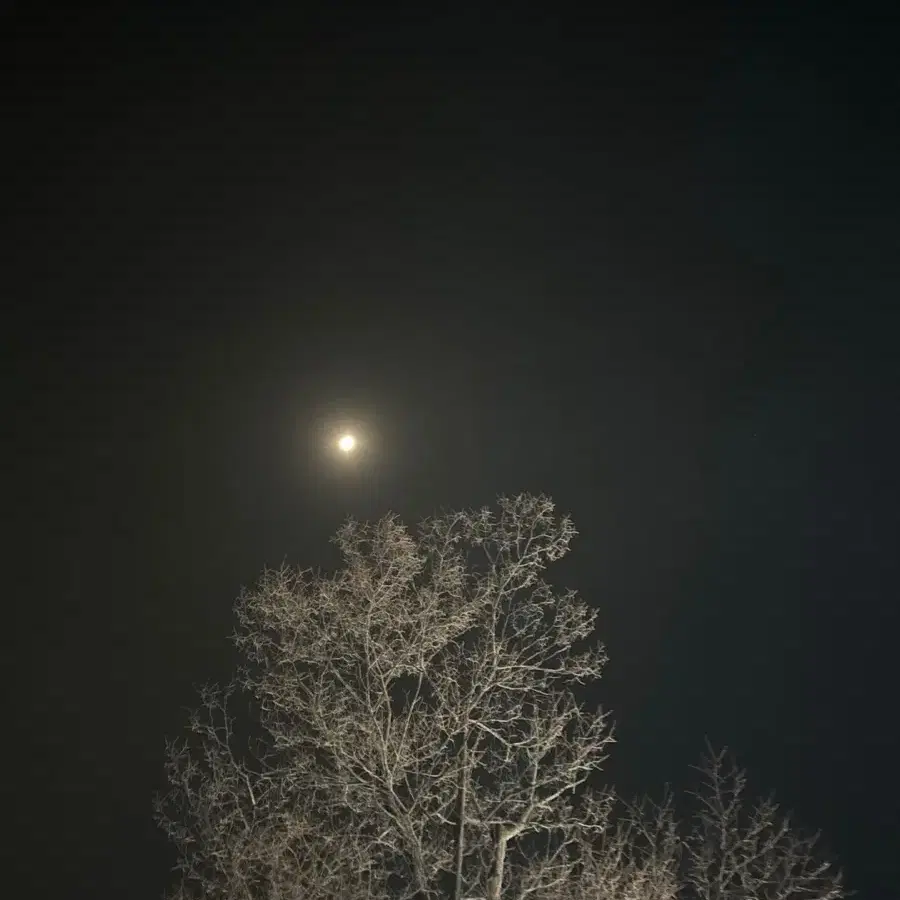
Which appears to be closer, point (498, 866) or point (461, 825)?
point (461, 825)

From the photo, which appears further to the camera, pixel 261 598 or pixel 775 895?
pixel 775 895

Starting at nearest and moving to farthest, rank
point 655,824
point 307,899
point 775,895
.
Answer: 1. point 307,899
2. point 775,895
3. point 655,824

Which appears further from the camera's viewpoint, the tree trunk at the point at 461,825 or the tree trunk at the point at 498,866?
the tree trunk at the point at 498,866

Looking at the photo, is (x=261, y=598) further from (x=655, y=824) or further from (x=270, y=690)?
(x=655, y=824)

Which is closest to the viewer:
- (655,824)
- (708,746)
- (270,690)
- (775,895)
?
(270,690)

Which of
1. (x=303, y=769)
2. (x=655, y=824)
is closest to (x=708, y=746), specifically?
(x=655, y=824)

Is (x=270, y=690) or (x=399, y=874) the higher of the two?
(x=270, y=690)

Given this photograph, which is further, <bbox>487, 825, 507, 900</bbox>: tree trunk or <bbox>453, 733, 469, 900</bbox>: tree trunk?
<bbox>487, 825, 507, 900</bbox>: tree trunk

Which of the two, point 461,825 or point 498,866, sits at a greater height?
point 461,825

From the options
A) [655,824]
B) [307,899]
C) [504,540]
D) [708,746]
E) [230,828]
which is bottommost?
[307,899]

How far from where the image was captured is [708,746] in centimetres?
1566

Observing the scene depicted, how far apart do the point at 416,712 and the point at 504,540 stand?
2.45 metres

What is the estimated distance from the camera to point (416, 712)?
39.6 ft

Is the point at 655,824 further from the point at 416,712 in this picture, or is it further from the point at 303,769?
the point at 303,769
